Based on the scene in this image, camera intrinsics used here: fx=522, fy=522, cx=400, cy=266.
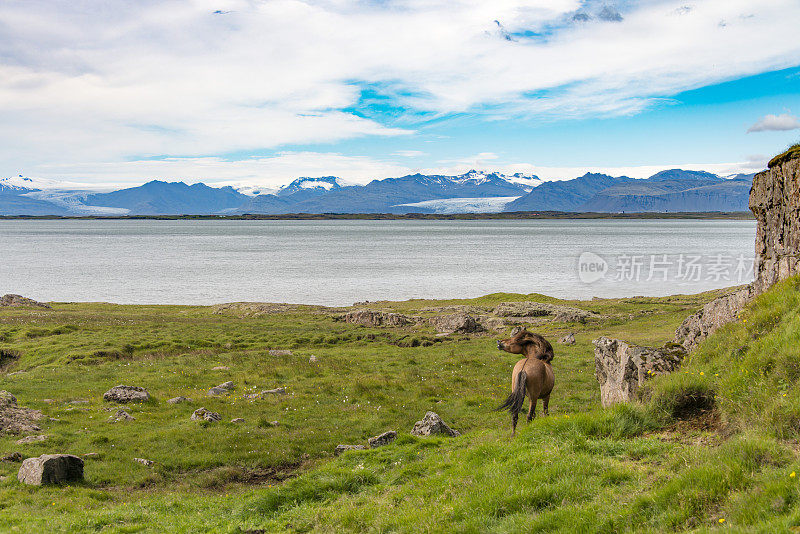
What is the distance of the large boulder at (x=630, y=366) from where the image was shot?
1501 cm

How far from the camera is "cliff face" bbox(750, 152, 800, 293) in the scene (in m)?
16.6

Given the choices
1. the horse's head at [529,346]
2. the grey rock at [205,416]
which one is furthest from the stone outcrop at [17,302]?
the horse's head at [529,346]

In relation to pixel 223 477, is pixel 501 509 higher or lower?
higher

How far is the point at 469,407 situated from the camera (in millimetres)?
23750

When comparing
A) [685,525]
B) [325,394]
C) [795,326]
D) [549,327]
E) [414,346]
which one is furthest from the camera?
[549,327]

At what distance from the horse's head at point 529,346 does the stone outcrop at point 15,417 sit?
18605 mm

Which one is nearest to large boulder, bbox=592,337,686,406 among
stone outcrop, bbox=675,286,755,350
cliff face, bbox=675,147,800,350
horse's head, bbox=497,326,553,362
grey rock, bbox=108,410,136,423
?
stone outcrop, bbox=675,286,755,350

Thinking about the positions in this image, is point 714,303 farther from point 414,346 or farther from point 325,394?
point 414,346

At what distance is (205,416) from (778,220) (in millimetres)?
22959

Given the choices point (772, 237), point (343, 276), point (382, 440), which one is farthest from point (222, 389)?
point (343, 276)

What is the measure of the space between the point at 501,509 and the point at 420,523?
146cm

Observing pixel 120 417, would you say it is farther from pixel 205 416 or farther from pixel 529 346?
pixel 529 346

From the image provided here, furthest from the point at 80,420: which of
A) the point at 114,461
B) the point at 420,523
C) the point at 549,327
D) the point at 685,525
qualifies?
the point at 549,327

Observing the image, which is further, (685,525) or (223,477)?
(223,477)
